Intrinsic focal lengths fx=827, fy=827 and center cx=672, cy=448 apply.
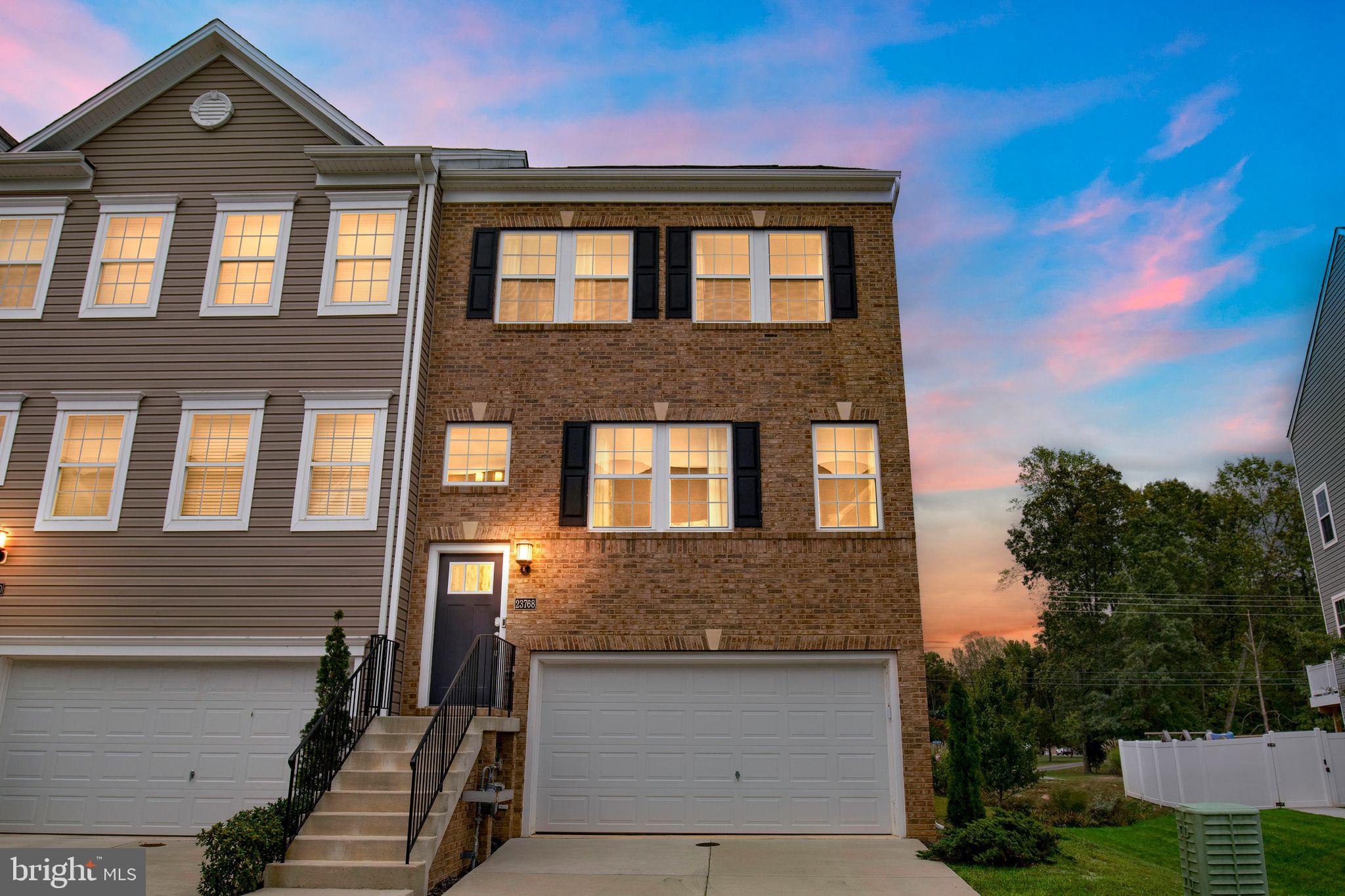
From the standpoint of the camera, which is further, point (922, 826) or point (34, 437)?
point (34, 437)

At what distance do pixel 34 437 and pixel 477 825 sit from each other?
852 centimetres

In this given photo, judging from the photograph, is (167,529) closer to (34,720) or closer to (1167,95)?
(34,720)

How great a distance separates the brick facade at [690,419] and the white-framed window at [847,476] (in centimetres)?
14

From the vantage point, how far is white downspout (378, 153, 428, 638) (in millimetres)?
10672

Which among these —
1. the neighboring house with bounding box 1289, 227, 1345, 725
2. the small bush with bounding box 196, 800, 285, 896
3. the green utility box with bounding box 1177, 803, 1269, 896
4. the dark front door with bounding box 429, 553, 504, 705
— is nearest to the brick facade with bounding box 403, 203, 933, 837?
the dark front door with bounding box 429, 553, 504, 705

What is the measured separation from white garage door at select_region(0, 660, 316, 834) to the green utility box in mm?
9663

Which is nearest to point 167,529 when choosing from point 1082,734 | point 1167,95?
point 1167,95

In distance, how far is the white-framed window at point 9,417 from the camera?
456 inches

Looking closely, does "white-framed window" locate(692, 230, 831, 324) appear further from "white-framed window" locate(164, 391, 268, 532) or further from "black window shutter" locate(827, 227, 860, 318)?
"white-framed window" locate(164, 391, 268, 532)

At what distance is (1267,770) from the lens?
1509cm

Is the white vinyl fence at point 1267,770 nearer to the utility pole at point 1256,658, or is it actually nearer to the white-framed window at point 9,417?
the white-framed window at point 9,417

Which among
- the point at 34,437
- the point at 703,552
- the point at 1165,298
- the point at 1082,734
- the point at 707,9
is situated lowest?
the point at 1082,734

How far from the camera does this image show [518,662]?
35.7 ft

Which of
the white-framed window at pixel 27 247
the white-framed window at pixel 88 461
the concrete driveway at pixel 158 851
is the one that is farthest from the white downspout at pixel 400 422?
the white-framed window at pixel 27 247
